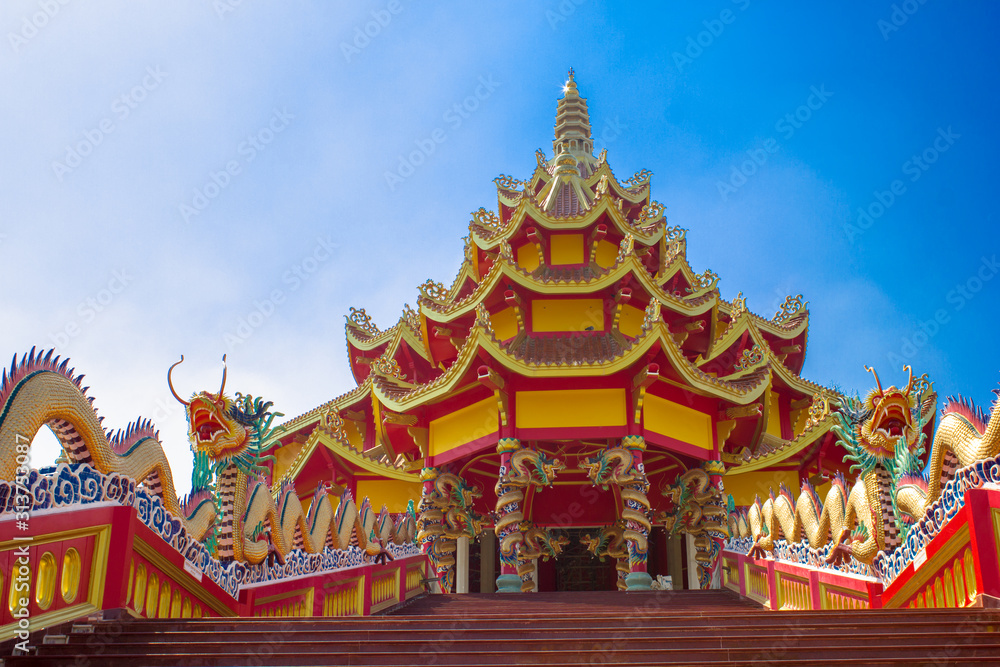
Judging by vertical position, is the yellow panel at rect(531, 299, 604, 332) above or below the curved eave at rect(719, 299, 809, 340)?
below

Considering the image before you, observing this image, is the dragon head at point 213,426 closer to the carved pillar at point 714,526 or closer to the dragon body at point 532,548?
the dragon body at point 532,548

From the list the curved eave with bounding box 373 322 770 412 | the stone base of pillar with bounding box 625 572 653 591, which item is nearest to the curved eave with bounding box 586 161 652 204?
the curved eave with bounding box 373 322 770 412

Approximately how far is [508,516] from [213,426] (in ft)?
21.0

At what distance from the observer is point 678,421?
14.9 metres

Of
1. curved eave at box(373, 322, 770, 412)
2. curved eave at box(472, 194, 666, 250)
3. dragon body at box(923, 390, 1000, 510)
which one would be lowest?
dragon body at box(923, 390, 1000, 510)

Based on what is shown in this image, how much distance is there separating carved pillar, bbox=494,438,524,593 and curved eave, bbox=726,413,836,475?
6.22 meters

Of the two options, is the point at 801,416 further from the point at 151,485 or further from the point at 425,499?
the point at 151,485

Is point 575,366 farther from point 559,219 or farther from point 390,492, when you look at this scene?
point 390,492

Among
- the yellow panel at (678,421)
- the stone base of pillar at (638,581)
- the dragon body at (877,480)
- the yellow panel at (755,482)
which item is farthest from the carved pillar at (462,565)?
the dragon body at (877,480)

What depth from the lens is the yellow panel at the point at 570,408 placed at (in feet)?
46.9

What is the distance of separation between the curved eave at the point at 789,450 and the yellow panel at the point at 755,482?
443mm

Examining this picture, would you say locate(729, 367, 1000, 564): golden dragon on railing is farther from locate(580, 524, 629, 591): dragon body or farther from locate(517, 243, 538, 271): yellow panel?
locate(517, 243, 538, 271): yellow panel

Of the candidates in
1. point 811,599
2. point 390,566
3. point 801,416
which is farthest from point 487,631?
point 801,416

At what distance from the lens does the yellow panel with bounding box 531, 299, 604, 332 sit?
16.6 meters
